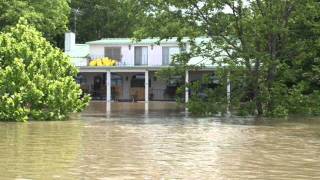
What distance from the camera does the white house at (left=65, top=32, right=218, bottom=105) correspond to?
44.6 metres

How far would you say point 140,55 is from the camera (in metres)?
46.0

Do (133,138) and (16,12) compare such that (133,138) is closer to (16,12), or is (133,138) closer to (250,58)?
(250,58)

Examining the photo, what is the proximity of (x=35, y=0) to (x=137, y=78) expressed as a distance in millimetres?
10330

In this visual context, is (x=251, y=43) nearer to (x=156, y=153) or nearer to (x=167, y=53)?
(x=156, y=153)

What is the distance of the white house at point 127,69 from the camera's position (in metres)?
44.6

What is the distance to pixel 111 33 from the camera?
63.2 m

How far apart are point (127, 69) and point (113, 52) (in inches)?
105

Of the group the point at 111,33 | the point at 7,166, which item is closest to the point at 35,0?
the point at 111,33

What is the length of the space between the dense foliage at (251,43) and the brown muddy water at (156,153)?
7446mm

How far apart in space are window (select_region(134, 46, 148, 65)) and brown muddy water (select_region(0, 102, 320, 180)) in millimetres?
28544

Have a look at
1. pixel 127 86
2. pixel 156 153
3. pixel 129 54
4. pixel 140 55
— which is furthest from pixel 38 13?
pixel 156 153

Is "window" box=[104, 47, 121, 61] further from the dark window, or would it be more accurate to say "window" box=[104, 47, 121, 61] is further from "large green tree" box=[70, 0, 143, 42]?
"large green tree" box=[70, 0, 143, 42]

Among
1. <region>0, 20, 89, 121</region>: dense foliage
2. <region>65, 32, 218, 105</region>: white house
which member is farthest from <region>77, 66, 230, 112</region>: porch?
<region>0, 20, 89, 121</region>: dense foliage

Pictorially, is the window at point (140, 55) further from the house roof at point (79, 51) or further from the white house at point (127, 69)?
the house roof at point (79, 51)
